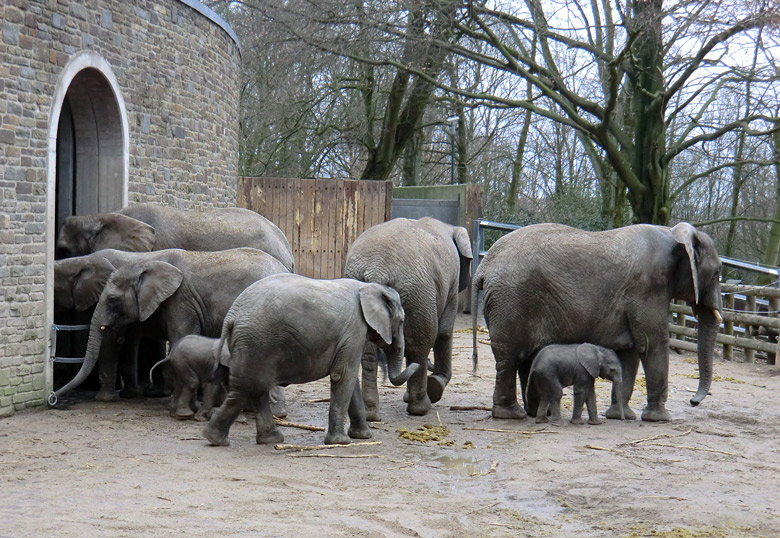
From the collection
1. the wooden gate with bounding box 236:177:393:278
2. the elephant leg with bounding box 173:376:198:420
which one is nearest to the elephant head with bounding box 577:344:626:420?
the elephant leg with bounding box 173:376:198:420

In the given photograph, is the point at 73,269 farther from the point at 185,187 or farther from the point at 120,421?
the point at 185,187

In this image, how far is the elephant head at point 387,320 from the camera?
312 inches

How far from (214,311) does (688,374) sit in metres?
Answer: 6.82

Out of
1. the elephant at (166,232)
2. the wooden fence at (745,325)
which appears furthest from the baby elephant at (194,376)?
the wooden fence at (745,325)

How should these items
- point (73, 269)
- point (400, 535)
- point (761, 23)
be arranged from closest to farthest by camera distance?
point (400, 535)
point (73, 269)
point (761, 23)

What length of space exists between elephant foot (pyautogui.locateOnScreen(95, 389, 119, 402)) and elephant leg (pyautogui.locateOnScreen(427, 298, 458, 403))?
3310 mm

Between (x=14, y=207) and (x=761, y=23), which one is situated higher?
(x=761, y=23)

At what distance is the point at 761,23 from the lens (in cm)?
1499

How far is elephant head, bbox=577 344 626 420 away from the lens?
8.85 m

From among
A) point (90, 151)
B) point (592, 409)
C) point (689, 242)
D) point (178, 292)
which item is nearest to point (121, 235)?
point (90, 151)

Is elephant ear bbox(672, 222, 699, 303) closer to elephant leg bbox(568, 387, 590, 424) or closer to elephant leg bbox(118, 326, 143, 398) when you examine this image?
elephant leg bbox(568, 387, 590, 424)

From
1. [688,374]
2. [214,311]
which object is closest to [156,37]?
[214,311]

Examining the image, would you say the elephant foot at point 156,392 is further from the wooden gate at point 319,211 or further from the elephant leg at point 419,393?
the wooden gate at point 319,211

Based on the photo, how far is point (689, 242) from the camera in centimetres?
927
